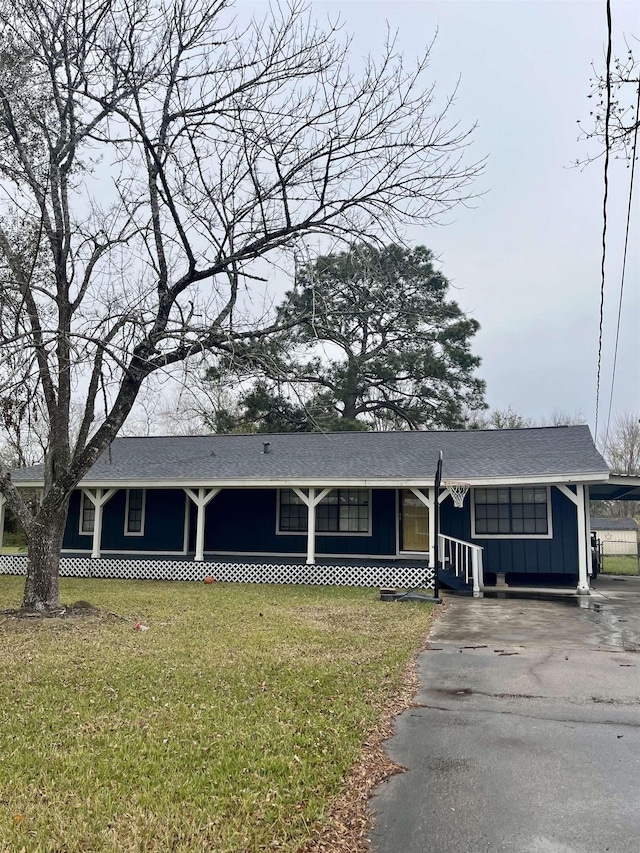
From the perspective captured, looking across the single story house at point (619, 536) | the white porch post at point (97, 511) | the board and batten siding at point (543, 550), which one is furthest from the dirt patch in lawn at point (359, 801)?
the single story house at point (619, 536)

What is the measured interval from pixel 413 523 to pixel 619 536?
22.8m

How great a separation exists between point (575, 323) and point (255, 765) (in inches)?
574

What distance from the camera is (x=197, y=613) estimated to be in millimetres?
11102

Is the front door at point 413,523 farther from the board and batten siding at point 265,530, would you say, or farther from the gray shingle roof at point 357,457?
the gray shingle roof at point 357,457

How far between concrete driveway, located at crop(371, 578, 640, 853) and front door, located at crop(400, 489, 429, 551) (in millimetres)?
8724

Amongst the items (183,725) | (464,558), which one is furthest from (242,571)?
(183,725)

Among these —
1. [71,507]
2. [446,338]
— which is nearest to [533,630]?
[71,507]

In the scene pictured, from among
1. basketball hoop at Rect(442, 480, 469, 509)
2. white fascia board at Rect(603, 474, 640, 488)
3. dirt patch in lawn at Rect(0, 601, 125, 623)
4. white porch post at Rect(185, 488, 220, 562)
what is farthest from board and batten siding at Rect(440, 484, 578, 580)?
dirt patch in lawn at Rect(0, 601, 125, 623)

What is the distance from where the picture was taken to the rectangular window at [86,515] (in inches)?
797

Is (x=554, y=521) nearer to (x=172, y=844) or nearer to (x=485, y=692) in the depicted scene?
(x=485, y=692)

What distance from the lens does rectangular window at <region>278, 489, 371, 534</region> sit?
1823cm

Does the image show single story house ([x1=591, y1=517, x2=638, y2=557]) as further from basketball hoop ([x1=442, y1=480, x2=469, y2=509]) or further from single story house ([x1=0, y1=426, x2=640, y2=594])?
basketball hoop ([x1=442, y1=480, x2=469, y2=509])

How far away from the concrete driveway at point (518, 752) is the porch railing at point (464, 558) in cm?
606

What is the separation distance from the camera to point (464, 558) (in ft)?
53.1
